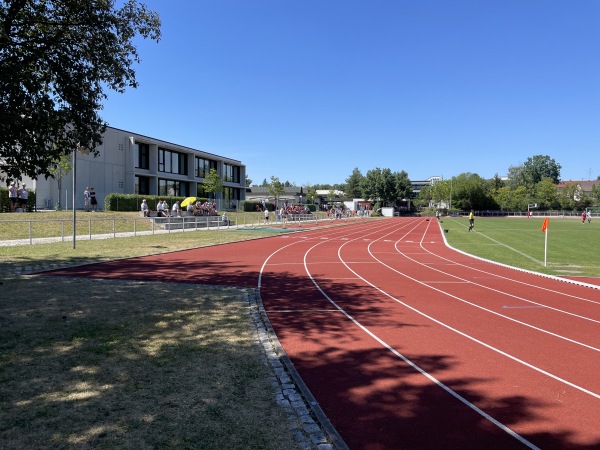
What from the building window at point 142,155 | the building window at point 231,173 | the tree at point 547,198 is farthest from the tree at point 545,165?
the building window at point 142,155

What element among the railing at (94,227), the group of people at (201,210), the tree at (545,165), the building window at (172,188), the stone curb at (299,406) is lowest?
the stone curb at (299,406)

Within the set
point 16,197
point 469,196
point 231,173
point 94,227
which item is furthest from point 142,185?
point 469,196

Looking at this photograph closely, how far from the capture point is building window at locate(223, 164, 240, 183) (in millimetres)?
60469

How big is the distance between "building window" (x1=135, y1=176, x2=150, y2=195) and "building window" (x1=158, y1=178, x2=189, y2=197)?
166 centimetres

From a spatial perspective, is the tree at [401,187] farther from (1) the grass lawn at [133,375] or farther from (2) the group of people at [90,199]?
(1) the grass lawn at [133,375]

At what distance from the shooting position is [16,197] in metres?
24.8

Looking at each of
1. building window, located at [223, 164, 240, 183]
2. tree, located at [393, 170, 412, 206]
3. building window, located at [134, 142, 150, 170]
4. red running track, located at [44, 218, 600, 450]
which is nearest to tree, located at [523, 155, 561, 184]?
tree, located at [393, 170, 412, 206]

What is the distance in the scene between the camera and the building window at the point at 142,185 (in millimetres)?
43569

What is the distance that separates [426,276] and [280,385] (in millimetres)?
8812

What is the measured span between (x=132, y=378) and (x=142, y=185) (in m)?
43.5

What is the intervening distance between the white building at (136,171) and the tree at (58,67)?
24978 millimetres

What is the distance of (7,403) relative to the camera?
3689 mm

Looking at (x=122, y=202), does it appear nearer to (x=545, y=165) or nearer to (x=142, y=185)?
(x=142, y=185)

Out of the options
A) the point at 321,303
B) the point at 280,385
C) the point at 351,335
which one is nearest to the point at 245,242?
the point at 321,303
